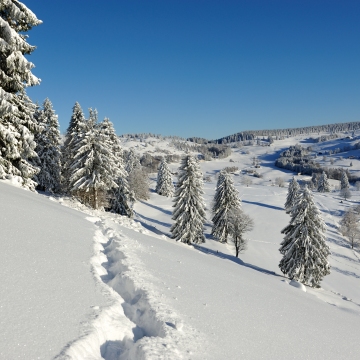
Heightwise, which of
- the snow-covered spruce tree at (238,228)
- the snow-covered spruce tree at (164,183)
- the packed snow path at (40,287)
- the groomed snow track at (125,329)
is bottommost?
the snow-covered spruce tree at (238,228)

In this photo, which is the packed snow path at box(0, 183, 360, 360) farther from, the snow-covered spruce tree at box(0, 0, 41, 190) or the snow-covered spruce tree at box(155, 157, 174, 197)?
the snow-covered spruce tree at box(155, 157, 174, 197)

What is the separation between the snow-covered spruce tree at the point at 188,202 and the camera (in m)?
31.5

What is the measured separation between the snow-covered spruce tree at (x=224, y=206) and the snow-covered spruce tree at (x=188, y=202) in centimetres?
935

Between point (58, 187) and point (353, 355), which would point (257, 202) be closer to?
point (58, 187)

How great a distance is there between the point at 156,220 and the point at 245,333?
42.2 m

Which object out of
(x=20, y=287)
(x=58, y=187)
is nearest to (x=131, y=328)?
(x=20, y=287)

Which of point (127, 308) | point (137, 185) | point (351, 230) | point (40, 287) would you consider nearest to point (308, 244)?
point (127, 308)

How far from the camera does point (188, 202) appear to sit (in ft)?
104

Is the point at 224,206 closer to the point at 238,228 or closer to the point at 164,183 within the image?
the point at 238,228

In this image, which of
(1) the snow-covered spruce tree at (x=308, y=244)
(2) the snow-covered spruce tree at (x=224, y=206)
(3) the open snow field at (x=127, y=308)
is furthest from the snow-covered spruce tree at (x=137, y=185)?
(3) the open snow field at (x=127, y=308)

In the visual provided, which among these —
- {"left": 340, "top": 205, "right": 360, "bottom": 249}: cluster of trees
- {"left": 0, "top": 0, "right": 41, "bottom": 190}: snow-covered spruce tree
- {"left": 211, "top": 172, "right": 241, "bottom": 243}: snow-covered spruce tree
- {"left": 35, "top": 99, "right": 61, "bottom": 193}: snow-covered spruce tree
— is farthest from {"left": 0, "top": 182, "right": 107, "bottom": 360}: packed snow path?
{"left": 340, "top": 205, "right": 360, "bottom": 249}: cluster of trees

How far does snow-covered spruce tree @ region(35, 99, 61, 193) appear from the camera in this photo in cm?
2945

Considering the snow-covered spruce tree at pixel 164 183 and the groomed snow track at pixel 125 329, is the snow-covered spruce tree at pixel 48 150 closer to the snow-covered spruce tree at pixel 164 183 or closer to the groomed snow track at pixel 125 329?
the groomed snow track at pixel 125 329

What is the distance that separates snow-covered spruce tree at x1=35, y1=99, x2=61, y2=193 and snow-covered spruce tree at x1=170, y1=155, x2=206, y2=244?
14.8m
